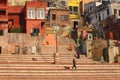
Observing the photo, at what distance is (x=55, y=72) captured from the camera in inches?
1590

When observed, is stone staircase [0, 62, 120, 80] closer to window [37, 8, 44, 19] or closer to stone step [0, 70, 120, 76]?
stone step [0, 70, 120, 76]

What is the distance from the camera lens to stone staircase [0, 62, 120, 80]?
38.8 meters

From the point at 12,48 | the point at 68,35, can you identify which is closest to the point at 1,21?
the point at 12,48

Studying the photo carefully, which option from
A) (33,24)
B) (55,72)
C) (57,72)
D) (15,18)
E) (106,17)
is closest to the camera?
(55,72)

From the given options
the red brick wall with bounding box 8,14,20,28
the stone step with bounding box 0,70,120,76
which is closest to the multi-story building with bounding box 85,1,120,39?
the red brick wall with bounding box 8,14,20,28

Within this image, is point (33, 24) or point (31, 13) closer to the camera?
point (33, 24)

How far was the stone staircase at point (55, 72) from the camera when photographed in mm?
38781

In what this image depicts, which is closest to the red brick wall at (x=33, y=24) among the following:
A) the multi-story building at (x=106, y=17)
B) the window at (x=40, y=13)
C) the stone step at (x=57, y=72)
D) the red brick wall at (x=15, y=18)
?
the window at (x=40, y=13)

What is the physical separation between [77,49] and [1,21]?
13.5 metres

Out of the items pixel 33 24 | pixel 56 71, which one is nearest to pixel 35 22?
pixel 33 24

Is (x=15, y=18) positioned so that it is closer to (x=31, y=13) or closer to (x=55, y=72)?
(x=31, y=13)

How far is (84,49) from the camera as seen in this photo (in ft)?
183

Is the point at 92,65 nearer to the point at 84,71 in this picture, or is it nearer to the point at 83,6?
the point at 84,71

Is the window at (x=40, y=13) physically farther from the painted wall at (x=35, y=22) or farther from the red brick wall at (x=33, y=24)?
the red brick wall at (x=33, y=24)
